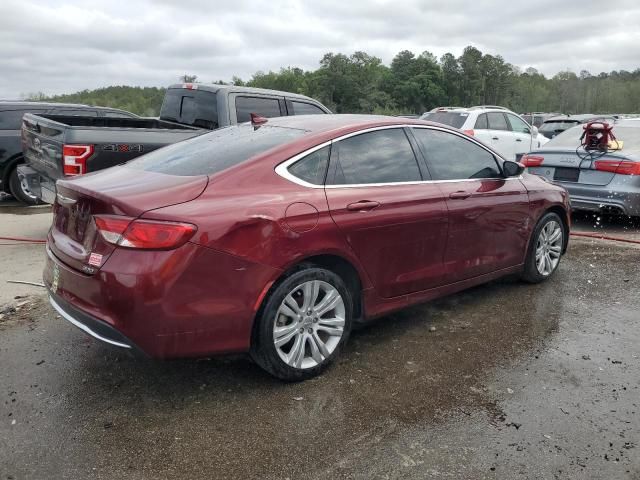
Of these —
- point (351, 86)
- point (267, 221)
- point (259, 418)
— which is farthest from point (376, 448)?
point (351, 86)

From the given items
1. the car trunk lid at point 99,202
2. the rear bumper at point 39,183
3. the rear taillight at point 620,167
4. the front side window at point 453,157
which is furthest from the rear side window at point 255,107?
the rear taillight at point 620,167

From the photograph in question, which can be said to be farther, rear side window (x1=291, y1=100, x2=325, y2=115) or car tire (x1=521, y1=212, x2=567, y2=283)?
rear side window (x1=291, y1=100, x2=325, y2=115)

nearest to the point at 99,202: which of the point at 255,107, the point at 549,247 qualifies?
the point at 549,247

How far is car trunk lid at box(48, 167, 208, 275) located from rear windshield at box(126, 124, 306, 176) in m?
0.15

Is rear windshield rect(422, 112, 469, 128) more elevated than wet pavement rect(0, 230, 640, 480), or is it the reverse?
rear windshield rect(422, 112, 469, 128)

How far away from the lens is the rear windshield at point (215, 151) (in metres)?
3.39

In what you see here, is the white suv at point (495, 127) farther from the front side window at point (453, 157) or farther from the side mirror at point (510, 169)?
the front side window at point (453, 157)

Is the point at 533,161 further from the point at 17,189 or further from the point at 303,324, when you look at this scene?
the point at 17,189

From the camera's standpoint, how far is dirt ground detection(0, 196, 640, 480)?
2643 mm

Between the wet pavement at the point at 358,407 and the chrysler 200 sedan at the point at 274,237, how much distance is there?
1.06 ft

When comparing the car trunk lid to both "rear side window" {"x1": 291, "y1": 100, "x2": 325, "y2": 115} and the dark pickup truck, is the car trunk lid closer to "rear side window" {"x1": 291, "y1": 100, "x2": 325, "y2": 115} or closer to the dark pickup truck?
the dark pickup truck

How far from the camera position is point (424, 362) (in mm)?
3697

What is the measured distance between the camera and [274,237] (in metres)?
3.11

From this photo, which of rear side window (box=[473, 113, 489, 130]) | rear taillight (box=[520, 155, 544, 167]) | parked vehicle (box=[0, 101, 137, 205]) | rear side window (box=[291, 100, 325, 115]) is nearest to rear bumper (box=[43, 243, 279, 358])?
rear side window (box=[291, 100, 325, 115])
